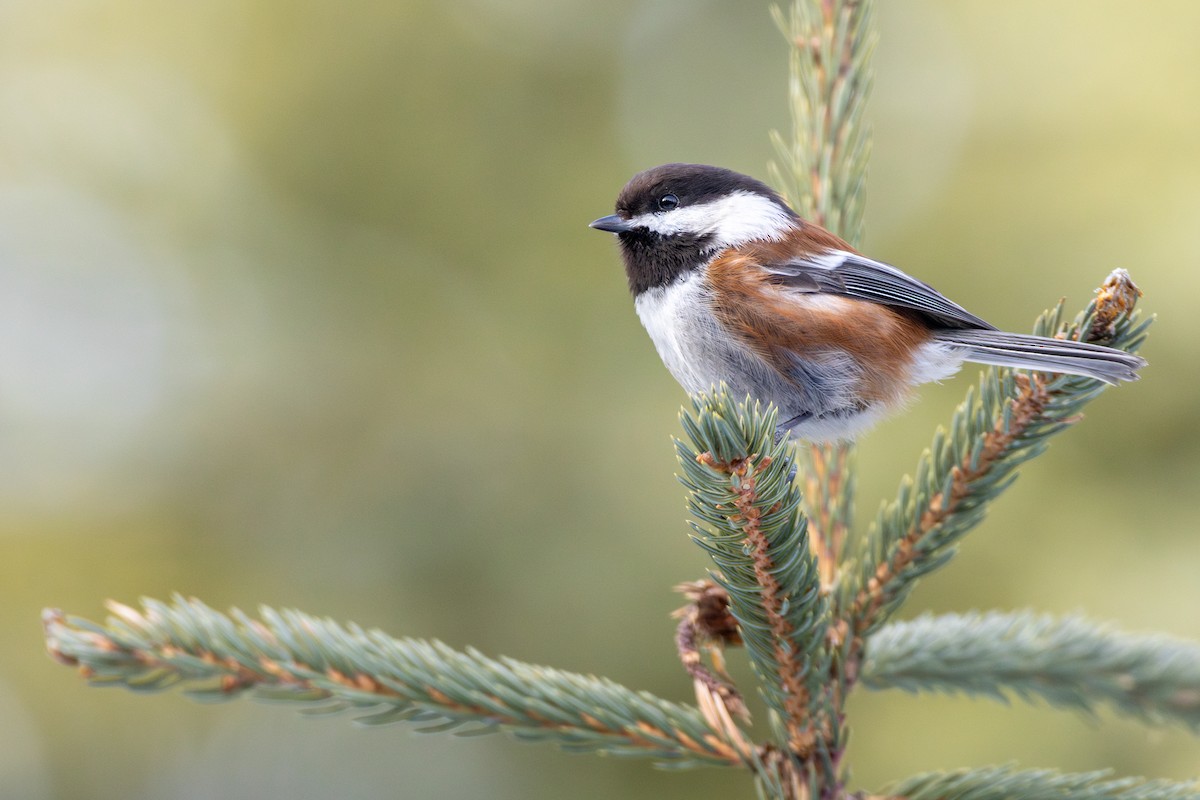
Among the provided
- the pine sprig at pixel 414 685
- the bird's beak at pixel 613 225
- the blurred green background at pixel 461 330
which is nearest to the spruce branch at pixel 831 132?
the pine sprig at pixel 414 685

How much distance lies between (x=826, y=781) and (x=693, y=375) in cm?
106

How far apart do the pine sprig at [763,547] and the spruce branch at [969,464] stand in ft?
0.57

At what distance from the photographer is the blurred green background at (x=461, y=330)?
2.70 metres

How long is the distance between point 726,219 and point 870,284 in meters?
0.44

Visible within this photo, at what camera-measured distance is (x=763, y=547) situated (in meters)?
1.23

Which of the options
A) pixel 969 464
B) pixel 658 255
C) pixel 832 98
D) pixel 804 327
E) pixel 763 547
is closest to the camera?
pixel 763 547

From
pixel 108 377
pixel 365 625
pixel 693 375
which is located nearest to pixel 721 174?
pixel 693 375

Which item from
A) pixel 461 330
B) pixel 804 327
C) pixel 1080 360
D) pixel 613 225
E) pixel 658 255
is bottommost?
pixel 1080 360

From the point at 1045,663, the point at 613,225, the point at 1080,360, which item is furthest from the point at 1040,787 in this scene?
the point at 613,225

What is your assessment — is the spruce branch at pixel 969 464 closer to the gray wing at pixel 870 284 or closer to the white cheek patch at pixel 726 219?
the gray wing at pixel 870 284

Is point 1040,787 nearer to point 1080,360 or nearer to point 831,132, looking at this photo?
point 1080,360

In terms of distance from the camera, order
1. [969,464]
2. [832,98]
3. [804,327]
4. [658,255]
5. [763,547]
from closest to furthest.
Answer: [763,547] → [969,464] → [832,98] → [804,327] → [658,255]

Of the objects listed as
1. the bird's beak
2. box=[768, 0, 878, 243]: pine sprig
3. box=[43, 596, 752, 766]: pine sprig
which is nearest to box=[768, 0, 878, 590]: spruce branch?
box=[768, 0, 878, 243]: pine sprig

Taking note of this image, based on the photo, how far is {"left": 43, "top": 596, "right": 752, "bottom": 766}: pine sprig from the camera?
1260mm
